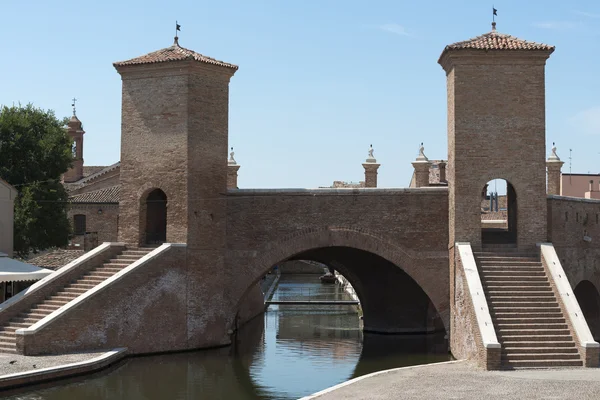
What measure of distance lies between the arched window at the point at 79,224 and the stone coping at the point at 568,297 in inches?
896

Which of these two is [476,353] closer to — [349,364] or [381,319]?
[349,364]

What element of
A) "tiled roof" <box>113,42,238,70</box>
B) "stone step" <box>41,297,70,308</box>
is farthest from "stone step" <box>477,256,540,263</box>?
"stone step" <box>41,297,70,308</box>

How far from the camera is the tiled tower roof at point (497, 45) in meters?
19.8

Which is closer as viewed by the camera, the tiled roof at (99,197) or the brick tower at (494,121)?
the brick tower at (494,121)

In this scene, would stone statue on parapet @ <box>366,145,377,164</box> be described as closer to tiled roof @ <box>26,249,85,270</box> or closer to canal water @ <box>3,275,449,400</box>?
canal water @ <box>3,275,449,400</box>

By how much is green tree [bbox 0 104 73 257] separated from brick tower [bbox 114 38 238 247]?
659 cm

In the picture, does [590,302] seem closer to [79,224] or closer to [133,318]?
[133,318]

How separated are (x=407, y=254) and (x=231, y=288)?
15.4 feet

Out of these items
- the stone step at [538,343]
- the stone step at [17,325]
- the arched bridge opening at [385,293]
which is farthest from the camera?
the arched bridge opening at [385,293]

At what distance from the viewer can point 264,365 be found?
20109mm

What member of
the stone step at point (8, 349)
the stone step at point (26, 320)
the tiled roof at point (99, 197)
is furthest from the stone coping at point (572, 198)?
the tiled roof at point (99, 197)

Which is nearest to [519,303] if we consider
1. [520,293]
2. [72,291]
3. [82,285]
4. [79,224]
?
[520,293]

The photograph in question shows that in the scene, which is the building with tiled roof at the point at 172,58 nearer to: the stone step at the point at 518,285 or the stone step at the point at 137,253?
the stone step at the point at 137,253

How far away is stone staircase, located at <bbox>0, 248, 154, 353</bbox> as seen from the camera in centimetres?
1875
